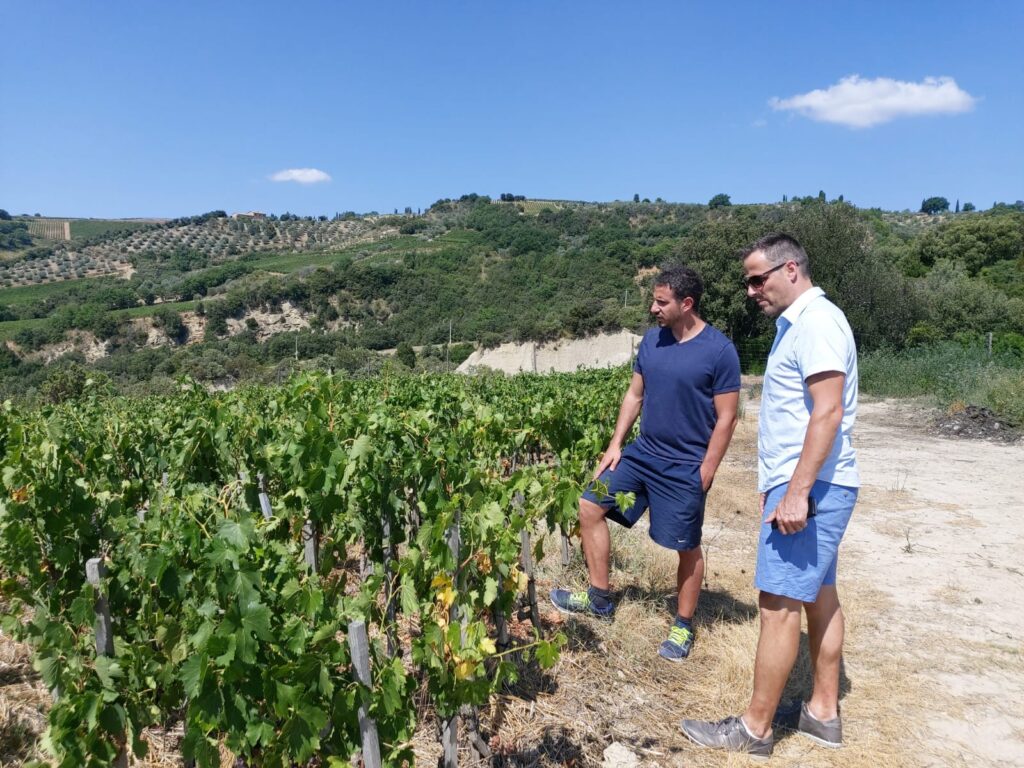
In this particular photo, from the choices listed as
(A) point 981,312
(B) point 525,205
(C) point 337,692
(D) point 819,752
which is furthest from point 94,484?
(B) point 525,205

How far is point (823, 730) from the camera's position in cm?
241

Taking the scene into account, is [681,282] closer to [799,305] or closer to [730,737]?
[799,305]

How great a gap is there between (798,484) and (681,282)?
3.64 ft

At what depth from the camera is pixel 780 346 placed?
89.7 inches

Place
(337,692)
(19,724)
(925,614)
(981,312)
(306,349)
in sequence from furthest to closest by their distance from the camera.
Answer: (306,349)
(981,312)
(925,614)
(19,724)
(337,692)

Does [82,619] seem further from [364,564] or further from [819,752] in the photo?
[819,752]

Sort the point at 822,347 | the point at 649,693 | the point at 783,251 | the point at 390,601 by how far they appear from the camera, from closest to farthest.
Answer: the point at 822,347 < the point at 783,251 < the point at 390,601 < the point at 649,693

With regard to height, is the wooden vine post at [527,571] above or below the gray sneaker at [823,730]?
above

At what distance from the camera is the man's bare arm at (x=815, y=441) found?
205cm

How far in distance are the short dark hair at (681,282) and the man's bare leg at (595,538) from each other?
41.0 inches

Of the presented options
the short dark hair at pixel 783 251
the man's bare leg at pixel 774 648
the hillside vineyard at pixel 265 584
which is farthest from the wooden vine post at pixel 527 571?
the short dark hair at pixel 783 251

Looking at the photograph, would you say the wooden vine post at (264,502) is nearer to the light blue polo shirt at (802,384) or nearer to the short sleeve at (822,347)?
the light blue polo shirt at (802,384)

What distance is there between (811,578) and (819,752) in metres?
→ 0.76

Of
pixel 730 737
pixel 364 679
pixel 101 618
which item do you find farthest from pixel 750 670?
pixel 101 618
